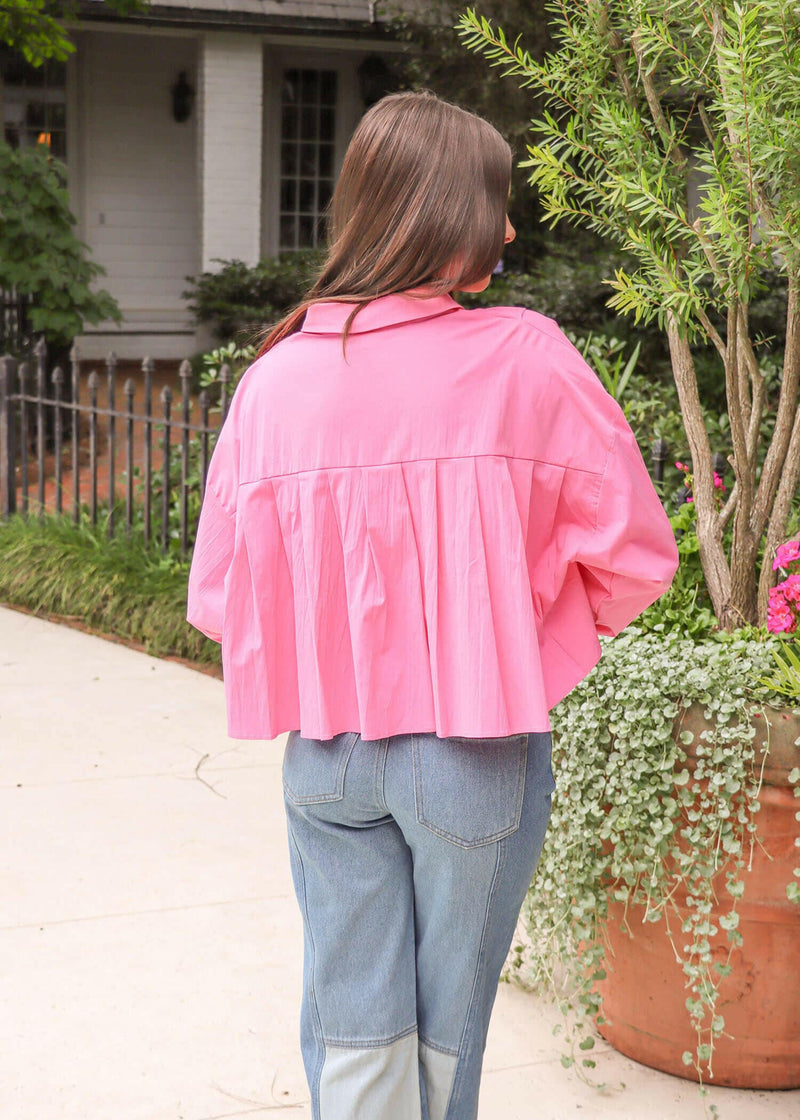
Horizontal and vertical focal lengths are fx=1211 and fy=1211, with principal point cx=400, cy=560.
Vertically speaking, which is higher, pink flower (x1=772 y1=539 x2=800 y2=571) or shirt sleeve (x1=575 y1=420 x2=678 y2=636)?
shirt sleeve (x1=575 y1=420 x2=678 y2=636)

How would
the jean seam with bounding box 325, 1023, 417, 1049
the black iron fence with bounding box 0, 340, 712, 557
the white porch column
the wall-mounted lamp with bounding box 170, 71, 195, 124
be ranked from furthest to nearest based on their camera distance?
the wall-mounted lamp with bounding box 170, 71, 195, 124 < the white porch column < the black iron fence with bounding box 0, 340, 712, 557 < the jean seam with bounding box 325, 1023, 417, 1049

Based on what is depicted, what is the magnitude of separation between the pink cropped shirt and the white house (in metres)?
11.4

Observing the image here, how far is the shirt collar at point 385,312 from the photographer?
5.11 ft

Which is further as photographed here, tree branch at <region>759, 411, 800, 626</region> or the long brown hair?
tree branch at <region>759, 411, 800, 626</region>

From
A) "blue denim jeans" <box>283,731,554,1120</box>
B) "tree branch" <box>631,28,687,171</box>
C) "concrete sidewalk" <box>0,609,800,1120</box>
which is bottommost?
"concrete sidewalk" <box>0,609,800,1120</box>

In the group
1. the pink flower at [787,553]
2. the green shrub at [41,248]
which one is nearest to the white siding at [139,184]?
the green shrub at [41,248]

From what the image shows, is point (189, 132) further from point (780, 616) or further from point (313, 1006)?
point (313, 1006)

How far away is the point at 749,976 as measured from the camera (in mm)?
2471

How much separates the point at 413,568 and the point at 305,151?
13360mm

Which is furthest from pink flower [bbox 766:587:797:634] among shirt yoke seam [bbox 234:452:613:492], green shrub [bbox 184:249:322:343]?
green shrub [bbox 184:249:322:343]

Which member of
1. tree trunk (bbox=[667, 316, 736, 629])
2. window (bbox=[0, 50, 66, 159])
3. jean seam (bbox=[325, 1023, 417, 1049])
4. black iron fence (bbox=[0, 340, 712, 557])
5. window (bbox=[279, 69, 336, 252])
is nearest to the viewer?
jean seam (bbox=[325, 1023, 417, 1049])

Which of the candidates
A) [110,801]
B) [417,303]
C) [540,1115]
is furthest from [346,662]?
[110,801]

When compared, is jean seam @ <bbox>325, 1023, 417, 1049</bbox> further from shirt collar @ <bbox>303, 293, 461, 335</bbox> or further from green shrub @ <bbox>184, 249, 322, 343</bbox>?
green shrub @ <bbox>184, 249, 322, 343</bbox>

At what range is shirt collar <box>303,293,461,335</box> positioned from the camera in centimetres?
156
